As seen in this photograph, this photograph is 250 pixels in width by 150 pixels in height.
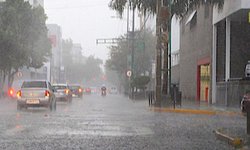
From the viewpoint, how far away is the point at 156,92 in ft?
91.9

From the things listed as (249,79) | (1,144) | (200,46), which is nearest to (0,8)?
(200,46)

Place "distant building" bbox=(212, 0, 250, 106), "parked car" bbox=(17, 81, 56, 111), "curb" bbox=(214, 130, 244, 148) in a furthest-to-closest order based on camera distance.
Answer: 1. "distant building" bbox=(212, 0, 250, 106)
2. "parked car" bbox=(17, 81, 56, 111)
3. "curb" bbox=(214, 130, 244, 148)

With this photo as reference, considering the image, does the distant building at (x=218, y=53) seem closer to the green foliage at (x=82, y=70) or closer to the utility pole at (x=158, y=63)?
the utility pole at (x=158, y=63)

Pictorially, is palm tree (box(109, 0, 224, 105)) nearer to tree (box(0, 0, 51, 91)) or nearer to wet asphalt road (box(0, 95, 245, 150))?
wet asphalt road (box(0, 95, 245, 150))

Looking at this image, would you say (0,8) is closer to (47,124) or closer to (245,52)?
(245,52)

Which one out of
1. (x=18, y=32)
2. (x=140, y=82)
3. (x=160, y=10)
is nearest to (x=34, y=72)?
(x=140, y=82)

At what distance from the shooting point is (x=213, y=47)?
116ft

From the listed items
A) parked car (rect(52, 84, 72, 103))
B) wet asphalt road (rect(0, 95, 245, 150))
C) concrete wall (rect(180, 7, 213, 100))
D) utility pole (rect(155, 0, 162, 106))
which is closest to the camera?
wet asphalt road (rect(0, 95, 245, 150))

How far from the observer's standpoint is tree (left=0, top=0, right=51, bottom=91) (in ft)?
149

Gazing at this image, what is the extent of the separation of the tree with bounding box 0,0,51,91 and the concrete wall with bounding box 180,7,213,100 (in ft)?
47.5

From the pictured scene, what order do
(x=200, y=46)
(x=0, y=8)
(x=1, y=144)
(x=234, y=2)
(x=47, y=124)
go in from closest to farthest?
(x=1, y=144)
(x=47, y=124)
(x=234, y=2)
(x=200, y=46)
(x=0, y=8)

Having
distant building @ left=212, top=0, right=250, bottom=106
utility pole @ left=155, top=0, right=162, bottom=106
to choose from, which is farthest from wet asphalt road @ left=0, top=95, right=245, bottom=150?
distant building @ left=212, top=0, right=250, bottom=106

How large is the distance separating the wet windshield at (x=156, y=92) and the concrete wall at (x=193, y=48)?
8 centimetres

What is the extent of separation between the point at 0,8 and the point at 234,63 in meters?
24.5
